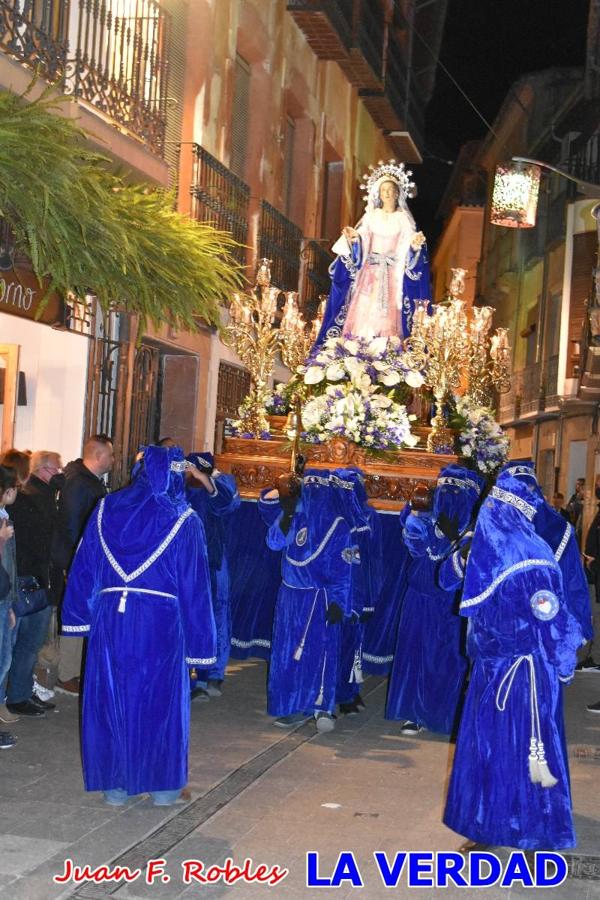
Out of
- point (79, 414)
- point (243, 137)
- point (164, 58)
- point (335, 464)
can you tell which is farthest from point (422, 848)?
point (243, 137)

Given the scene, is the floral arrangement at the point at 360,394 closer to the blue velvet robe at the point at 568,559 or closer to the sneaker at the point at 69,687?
the sneaker at the point at 69,687

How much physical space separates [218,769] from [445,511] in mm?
2506

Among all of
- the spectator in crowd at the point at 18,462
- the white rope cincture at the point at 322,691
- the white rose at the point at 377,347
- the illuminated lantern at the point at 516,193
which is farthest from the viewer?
the illuminated lantern at the point at 516,193

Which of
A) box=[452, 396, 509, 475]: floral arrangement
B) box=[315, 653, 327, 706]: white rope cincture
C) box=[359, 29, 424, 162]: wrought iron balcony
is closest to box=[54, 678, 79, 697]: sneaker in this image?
box=[315, 653, 327, 706]: white rope cincture

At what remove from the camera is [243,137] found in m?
17.6

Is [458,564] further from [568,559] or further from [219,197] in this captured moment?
[219,197]

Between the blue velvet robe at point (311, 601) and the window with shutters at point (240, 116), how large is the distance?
29.9 feet

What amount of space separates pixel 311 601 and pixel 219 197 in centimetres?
784

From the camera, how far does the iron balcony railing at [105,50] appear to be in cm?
1062

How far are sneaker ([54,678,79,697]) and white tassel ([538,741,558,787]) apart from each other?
466 centimetres

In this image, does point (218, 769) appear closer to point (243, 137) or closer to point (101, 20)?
point (101, 20)

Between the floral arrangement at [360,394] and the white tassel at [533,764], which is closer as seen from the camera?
the white tassel at [533,764]

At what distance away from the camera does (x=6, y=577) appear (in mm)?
7480

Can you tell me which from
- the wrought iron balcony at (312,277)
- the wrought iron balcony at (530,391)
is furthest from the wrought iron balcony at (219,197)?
the wrought iron balcony at (530,391)
